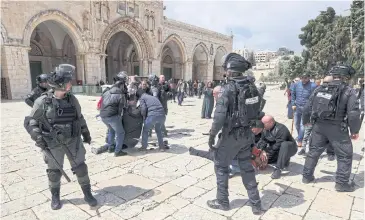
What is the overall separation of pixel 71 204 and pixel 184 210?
1.40 meters

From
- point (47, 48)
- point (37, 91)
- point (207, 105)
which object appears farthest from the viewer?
point (47, 48)

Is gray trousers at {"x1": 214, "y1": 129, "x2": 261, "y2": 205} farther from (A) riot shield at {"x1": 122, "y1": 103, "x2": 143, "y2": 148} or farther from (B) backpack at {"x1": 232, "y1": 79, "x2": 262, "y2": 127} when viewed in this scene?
(A) riot shield at {"x1": 122, "y1": 103, "x2": 143, "y2": 148}

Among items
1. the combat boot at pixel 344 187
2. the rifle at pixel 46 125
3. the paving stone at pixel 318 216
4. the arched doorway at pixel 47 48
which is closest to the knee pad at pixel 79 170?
the rifle at pixel 46 125

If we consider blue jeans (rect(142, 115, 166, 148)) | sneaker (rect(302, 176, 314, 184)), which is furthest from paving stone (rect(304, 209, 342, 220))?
blue jeans (rect(142, 115, 166, 148))

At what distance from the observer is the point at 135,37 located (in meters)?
20.5

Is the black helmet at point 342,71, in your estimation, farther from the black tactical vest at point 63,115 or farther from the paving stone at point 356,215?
the black tactical vest at point 63,115

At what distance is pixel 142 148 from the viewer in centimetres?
505

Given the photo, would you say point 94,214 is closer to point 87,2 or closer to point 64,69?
point 64,69

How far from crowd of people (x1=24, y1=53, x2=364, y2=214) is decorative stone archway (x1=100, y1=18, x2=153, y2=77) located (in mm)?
14850

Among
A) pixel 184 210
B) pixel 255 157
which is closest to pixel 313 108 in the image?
pixel 255 157

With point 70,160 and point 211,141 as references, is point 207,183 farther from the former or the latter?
point 70,160

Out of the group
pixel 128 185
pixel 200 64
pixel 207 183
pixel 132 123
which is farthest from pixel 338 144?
pixel 200 64

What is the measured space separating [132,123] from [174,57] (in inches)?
842

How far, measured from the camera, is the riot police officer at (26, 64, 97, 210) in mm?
2631
